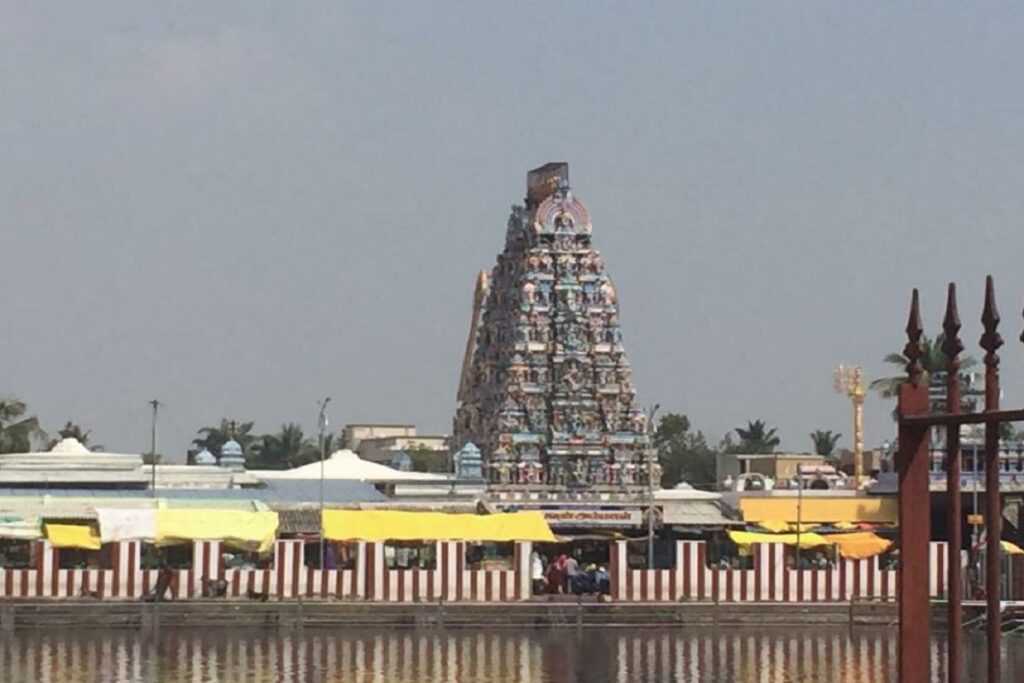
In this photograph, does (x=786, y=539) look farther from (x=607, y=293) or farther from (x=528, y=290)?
(x=528, y=290)

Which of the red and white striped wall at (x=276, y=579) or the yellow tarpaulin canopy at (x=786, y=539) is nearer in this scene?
the red and white striped wall at (x=276, y=579)

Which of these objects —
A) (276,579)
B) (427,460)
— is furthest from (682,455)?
(276,579)

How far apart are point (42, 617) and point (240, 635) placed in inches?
159

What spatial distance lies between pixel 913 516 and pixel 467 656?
87.7 feet

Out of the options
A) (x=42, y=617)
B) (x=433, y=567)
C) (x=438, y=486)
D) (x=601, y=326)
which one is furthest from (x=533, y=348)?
(x=42, y=617)

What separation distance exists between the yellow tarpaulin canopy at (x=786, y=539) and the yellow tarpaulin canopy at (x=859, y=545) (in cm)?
32

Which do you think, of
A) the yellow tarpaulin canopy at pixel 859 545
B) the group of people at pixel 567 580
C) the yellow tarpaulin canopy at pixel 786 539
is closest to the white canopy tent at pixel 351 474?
the yellow tarpaulin canopy at pixel 786 539

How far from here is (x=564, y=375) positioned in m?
81.1

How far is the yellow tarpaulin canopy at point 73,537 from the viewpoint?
46.4 metres

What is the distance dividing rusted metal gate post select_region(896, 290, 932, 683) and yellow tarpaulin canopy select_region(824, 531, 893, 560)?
40345 mm

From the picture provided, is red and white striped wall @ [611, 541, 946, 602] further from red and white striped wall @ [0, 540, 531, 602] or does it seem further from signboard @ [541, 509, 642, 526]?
signboard @ [541, 509, 642, 526]

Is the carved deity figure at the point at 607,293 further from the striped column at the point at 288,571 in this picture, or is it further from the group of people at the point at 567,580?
the striped column at the point at 288,571

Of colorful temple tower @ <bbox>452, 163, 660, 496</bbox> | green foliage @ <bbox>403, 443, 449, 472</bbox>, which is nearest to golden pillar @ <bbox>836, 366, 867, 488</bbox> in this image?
colorful temple tower @ <bbox>452, 163, 660, 496</bbox>

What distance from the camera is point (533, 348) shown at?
267 feet
